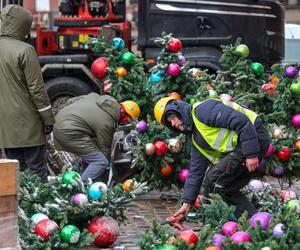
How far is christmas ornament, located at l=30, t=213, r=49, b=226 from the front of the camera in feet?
20.5

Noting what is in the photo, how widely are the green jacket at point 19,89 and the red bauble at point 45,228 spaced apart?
5.04 feet

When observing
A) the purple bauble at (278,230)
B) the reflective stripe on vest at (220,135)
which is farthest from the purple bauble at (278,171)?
the purple bauble at (278,230)

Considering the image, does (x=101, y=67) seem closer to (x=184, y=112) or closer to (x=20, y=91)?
(x=20, y=91)

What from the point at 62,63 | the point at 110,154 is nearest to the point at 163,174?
the point at 110,154

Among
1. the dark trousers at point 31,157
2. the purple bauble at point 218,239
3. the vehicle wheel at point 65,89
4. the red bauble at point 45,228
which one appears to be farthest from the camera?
the vehicle wheel at point 65,89

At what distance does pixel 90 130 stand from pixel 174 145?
96 centimetres

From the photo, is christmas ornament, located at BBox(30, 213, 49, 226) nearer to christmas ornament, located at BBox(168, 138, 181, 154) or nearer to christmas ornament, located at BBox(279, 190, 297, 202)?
christmas ornament, located at BBox(279, 190, 297, 202)

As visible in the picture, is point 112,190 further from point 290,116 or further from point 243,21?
point 243,21

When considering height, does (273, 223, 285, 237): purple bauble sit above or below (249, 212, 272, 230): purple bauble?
above

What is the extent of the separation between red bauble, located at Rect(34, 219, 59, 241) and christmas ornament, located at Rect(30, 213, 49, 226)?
0.04m

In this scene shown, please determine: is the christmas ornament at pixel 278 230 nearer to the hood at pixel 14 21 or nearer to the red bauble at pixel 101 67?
the hood at pixel 14 21

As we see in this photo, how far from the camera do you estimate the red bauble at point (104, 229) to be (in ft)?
21.8

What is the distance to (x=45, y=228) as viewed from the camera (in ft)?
20.2

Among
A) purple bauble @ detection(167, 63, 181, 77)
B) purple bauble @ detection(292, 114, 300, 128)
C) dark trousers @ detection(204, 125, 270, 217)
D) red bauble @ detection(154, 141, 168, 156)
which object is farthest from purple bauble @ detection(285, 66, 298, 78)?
dark trousers @ detection(204, 125, 270, 217)
